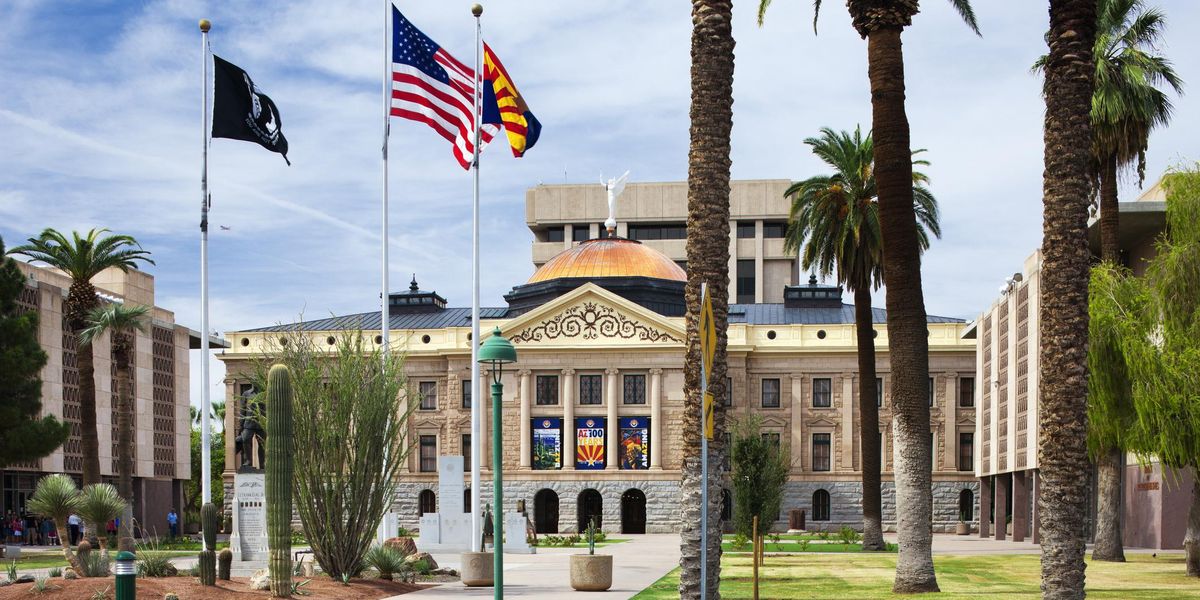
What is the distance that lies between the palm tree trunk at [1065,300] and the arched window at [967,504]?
6250 cm

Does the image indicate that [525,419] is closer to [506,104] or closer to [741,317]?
[741,317]

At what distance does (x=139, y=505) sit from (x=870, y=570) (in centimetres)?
5060

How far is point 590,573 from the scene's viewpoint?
96.5 feet

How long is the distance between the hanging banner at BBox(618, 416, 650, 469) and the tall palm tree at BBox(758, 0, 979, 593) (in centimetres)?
5456

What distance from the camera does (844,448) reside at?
82.9 meters

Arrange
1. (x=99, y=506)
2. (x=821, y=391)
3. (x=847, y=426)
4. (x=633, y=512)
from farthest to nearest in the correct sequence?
(x=821, y=391) < (x=847, y=426) < (x=633, y=512) < (x=99, y=506)

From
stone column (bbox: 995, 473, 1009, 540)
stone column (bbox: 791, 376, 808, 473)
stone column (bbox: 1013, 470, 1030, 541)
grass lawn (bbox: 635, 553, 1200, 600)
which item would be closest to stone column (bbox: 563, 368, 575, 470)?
stone column (bbox: 791, 376, 808, 473)

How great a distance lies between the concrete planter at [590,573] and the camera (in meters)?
29.3

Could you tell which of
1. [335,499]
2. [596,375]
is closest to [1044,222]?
[335,499]

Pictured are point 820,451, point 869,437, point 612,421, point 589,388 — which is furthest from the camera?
point 820,451

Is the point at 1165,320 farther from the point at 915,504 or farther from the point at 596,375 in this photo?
the point at 596,375

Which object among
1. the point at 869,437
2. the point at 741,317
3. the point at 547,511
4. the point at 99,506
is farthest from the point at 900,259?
the point at 741,317

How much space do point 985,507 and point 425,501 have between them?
107 feet

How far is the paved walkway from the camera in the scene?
1143 inches
